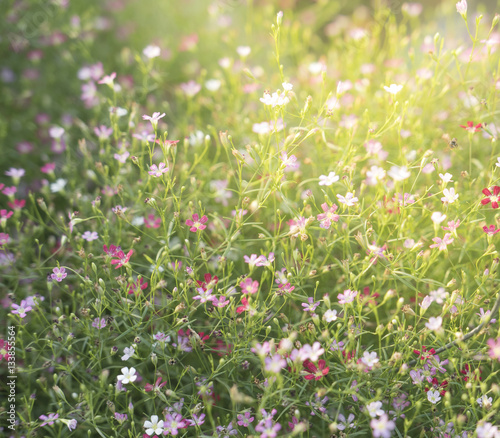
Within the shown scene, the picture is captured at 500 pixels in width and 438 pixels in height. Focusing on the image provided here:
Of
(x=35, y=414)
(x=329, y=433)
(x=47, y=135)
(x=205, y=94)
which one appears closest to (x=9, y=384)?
(x=35, y=414)

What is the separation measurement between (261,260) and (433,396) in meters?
0.69

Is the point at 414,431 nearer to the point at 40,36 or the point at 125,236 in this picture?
the point at 125,236

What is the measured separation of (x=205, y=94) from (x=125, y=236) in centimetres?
111

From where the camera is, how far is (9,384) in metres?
1.62

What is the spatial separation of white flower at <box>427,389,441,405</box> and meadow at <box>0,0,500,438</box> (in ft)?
0.13

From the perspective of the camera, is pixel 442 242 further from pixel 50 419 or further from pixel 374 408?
pixel 50 419

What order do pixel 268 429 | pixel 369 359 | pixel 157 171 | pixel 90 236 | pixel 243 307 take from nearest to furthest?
pixel 268 429 < pixel 369 359 < pixel 243 307 < pixel 157 171 < pixel 90 236

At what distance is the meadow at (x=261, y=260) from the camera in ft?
4.70

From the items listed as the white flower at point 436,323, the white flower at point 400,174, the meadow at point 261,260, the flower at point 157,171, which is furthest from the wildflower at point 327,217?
the flower at point 157,171

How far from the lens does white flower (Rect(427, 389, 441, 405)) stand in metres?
1.37

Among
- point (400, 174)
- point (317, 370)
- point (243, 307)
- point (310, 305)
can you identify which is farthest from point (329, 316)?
point (400, 174)

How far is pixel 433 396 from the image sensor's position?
1.39 m

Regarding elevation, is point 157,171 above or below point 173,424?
above

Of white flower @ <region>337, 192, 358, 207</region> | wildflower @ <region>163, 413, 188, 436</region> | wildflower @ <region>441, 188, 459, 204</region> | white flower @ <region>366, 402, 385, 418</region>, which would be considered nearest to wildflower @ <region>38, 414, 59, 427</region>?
wildflower @ <region>163, 413, 188, 436</region>
